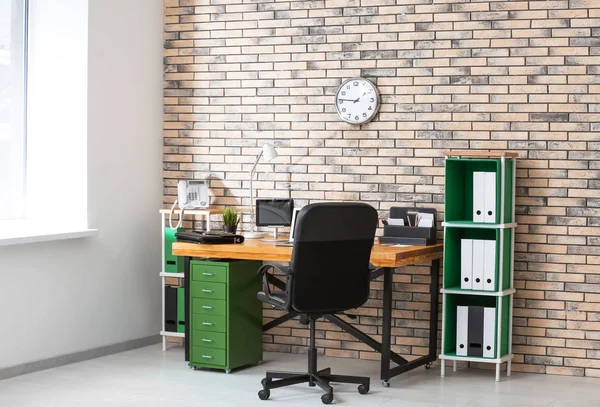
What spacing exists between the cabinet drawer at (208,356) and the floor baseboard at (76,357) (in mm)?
861

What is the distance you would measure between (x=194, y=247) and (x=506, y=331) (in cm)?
212

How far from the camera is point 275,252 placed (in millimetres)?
5836

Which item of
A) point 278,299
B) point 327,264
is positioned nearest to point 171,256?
point 278,299

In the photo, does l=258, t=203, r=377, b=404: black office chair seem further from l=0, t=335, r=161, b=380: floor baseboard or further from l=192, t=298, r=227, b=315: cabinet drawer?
l=0, t=335, r=161, b=380: floor baseboard

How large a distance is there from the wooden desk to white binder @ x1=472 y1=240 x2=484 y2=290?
0.93 ft

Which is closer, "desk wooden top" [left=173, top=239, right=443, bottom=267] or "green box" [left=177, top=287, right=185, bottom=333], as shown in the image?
"desk wooden top" [left=173, top=239, right=443, bottom=267]

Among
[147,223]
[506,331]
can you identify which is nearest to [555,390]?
[506,331]

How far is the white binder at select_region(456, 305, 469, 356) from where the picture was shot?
240 inches

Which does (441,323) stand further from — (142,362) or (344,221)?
(142,362)

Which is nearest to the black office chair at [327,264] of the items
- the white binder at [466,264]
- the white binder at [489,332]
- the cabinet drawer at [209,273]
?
the cabinet drawer at [209,273]

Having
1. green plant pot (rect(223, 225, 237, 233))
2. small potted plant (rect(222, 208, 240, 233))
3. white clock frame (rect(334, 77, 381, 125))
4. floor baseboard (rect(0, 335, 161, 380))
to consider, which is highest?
white clock frame (rect(334, 77, 381, 125))

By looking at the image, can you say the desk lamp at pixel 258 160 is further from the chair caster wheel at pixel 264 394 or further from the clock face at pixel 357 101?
the chair caster wheel at pixel 264 394

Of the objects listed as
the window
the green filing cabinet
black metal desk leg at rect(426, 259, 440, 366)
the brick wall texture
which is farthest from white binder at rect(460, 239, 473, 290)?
the window

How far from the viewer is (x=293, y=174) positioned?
6.91 meters
